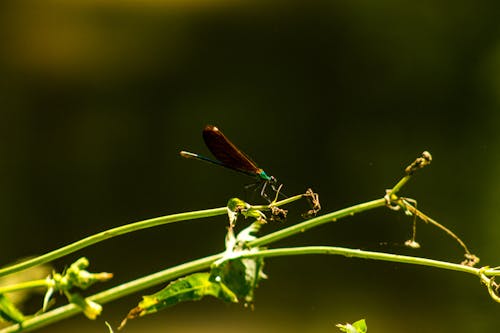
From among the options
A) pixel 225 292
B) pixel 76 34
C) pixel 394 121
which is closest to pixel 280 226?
pixel 394 121

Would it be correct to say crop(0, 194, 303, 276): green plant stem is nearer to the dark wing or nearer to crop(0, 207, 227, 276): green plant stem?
crop(0, 207, 227, 276): green plant stem

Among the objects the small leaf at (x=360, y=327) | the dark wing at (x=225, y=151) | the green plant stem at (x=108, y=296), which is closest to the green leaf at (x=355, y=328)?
the small leaf at (x=360, y=327)

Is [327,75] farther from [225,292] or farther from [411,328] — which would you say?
[225,292]

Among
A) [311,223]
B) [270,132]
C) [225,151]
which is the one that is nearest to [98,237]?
[311,223]

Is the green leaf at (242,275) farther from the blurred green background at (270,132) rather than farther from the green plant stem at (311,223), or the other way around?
the blurred green background at (270,132)

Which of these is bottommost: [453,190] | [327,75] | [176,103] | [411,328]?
[411,328]

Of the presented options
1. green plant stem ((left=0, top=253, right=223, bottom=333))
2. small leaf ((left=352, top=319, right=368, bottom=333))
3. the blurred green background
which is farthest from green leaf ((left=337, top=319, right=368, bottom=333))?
the blurred green background
